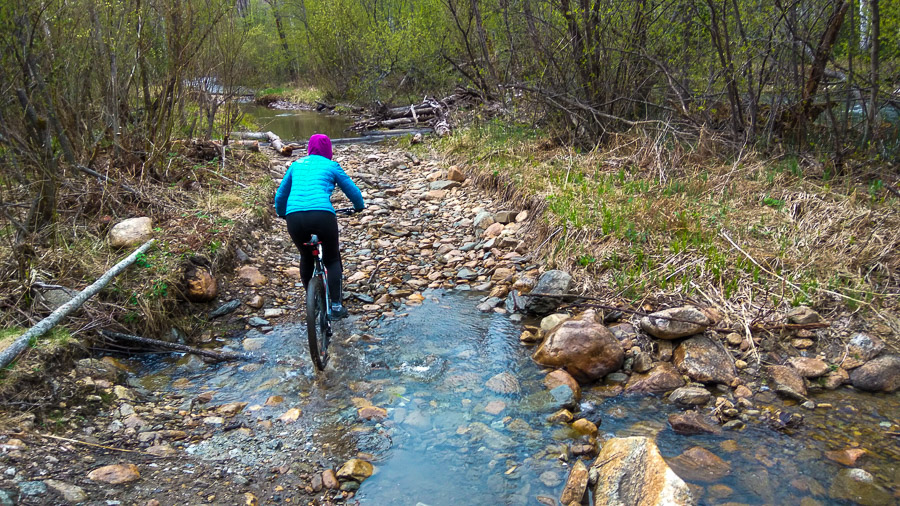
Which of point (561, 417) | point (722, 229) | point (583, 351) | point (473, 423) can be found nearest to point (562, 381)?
point (583, 351)

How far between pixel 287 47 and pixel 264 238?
2827 centimetres

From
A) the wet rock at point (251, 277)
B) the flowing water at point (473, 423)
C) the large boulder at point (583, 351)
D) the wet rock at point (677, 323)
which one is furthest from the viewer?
the wet rock at point (251, 277)

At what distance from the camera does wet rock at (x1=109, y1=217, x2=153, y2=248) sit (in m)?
5.50

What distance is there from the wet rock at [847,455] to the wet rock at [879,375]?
0.77 m

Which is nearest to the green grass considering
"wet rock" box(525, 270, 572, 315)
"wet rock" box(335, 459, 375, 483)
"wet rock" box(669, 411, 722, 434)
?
"wet rock" box(525, 270, 572, 315)

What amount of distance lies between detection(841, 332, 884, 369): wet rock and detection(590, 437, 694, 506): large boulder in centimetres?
213

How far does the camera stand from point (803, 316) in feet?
14.4

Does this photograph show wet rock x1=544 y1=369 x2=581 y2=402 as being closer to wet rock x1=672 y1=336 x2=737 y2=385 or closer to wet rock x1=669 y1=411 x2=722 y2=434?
wet rock x1=669 y1=411 x2=722 y2=434

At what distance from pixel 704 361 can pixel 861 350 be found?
1.14 m

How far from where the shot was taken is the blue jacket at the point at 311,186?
4664 millimetres

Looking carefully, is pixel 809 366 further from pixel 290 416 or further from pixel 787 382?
pixel 290 416

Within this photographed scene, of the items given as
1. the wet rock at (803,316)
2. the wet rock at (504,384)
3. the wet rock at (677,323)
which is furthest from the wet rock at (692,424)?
the wet rock at (803,316)

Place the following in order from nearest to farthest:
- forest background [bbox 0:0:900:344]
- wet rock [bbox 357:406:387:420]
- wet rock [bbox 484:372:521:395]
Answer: wet rock [bbox 357:406:387:420] → wet rock [bbox 484:372:521:395] → forest background [bbox 0:0:900:344]

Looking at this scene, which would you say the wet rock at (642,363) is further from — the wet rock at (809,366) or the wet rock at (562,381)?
the wet rock at (809,366)
